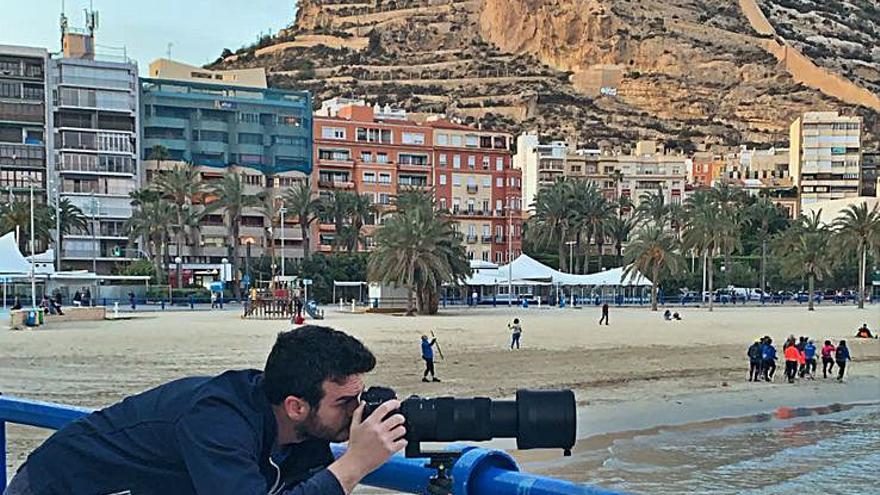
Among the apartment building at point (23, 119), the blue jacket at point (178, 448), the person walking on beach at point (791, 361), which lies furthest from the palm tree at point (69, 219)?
the blue jacket at point (178, 448)

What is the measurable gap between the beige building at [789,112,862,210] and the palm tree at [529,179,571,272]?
180ft

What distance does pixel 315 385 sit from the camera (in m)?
2.06

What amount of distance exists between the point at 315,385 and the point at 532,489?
51 centimetres

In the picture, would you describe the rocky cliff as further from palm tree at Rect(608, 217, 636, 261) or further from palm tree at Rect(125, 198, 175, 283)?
palm tree at Rect(125, 198, 175, 283)

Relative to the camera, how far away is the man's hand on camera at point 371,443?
79.0 inches

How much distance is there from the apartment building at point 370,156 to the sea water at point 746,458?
66.1 metres

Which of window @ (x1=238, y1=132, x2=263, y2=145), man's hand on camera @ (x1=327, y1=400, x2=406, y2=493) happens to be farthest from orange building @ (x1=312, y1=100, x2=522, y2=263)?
man's hand on camera @ (x1=327, y1=400, x2=406, y2=493)

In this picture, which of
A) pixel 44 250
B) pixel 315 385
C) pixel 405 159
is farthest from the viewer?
pixel 405 159

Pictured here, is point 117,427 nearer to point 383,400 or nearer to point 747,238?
point 383,400

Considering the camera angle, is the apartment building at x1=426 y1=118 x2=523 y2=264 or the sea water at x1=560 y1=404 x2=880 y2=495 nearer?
the sea water at x1=560 y1=404 x2=880 y2=495

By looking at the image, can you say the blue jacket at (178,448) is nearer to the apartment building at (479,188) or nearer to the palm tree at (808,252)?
the palm tree at (808,252)

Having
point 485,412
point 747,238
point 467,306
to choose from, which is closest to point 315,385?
point 485,412

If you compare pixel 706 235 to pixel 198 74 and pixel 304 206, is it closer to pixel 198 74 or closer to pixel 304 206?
pixel 304 206

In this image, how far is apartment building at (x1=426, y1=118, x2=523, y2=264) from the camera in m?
88.6
